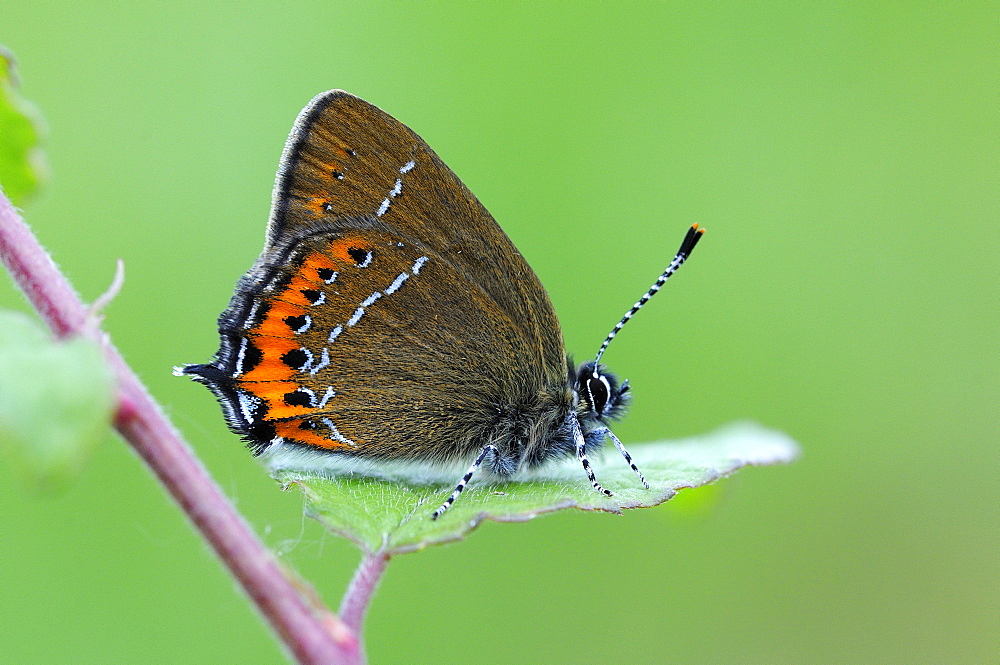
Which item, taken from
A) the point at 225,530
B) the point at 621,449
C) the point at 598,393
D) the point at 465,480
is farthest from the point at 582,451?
the point at 225,530

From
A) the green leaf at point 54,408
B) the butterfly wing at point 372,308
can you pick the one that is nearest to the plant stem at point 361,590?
the green leaf at point 54,408

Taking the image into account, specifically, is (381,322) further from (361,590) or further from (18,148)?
(361,590)

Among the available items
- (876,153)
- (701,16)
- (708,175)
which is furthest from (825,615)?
(701,16)

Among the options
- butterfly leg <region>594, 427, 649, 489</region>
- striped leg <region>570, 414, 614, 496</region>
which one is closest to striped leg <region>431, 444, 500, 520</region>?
striped leg <region>570, 414, 614, 496</region>

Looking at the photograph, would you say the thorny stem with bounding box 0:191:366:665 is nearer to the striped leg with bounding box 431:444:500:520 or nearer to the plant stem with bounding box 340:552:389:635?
the plant stem with bounding box 340:552:389:635

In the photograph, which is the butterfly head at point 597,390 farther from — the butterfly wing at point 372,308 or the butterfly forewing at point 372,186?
the butterfly forewing at point 372,186
